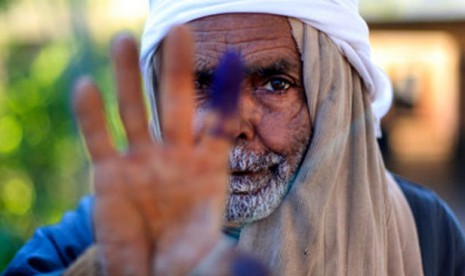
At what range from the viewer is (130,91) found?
1368mm

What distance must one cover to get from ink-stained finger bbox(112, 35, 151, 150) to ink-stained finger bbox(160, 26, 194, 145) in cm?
4

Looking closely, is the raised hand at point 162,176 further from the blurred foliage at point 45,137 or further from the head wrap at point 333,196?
the blurred foliage at point 45,137

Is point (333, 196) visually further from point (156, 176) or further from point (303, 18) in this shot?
point (156, 176)

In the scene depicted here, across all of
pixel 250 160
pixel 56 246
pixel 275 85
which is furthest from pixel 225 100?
pixel 56 246

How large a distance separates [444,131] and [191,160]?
14.3 m

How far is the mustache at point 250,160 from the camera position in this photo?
2184mm

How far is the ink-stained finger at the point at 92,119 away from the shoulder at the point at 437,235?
133 centimetres

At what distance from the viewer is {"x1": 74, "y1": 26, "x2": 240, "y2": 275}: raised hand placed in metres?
1.35

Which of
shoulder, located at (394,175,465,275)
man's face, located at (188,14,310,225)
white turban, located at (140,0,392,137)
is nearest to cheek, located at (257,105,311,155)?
man's face, located at (188,14,310,225)

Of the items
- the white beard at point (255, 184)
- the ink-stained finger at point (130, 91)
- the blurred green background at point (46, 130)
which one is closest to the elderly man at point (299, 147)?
the white beard at point (255, 184)

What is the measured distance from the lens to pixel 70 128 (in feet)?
21.0

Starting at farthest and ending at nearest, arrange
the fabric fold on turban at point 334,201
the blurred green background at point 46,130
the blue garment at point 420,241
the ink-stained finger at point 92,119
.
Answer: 1. the blurred green background at point 46,130
2. the blue garment at point 420,241
3. the fabric fold on turban at point 334,201
4. the ink-stained finger at point 92,119

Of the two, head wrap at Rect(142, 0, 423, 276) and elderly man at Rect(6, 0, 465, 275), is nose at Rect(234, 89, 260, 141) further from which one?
head wrap at Rect(142, 0, 423, 276)

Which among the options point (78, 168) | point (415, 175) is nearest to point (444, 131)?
point (415, 175)
